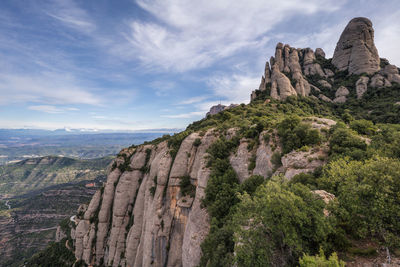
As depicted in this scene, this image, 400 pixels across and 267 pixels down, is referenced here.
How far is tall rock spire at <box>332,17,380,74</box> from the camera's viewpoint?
65312mm

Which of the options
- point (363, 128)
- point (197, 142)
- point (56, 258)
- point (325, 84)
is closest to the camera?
point (363, 128)

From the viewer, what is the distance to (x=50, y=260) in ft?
158

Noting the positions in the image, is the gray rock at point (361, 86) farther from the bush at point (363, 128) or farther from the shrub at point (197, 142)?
the shrub at point (197, 142)

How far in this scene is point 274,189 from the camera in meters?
10.2

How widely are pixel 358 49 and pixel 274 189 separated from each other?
9442 centimetres

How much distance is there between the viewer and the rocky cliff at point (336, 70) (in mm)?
59719

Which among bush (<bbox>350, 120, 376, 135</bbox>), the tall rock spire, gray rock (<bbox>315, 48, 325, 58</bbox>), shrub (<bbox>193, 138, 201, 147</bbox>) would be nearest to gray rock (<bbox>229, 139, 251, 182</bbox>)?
shrub (<bbox>193, 138, 201, 147</bbox>)

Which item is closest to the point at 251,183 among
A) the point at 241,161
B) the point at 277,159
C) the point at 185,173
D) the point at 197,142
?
the point at 277,159

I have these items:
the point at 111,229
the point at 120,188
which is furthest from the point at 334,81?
the point at 111,229

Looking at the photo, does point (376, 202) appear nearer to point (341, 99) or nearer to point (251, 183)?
point (251, 183)

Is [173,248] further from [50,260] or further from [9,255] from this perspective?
[9,255]

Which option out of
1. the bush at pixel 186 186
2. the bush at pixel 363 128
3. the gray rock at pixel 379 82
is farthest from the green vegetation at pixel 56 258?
the gray rock at pixel 379 82

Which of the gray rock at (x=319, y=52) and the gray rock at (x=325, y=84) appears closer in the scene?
the gray rock at (x=325, y=84)

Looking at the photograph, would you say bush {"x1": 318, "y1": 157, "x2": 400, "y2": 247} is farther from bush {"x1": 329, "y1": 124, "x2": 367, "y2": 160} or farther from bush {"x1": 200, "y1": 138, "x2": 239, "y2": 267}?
bush {"x1": 329, "y1": 124, "x2": 367, "y2": 160}
